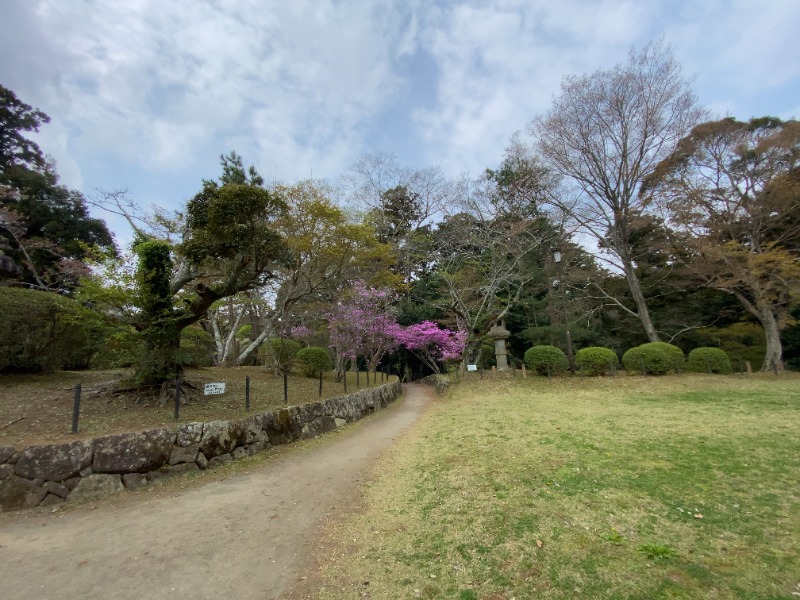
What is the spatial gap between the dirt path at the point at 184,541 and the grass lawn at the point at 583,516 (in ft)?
1.47

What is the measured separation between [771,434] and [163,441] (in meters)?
8.90

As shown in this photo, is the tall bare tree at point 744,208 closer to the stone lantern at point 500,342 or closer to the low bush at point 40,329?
the stone lantern at point 500,342

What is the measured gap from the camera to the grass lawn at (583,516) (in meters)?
2.55

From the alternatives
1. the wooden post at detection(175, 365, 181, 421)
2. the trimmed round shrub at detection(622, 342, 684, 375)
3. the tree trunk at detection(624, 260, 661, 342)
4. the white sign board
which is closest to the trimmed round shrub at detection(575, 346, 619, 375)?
the trimmed round shrub at detection(622, 342, 684, 375)

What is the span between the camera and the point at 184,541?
349cm

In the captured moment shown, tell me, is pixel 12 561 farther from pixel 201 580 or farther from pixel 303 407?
pixel 303 407

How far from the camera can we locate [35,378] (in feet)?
26.1

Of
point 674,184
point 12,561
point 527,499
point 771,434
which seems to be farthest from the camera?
point 674,184

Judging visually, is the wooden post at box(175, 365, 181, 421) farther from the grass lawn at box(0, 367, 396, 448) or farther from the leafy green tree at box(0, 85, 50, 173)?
the leafy green tree at box(0, 85, 50, 173)

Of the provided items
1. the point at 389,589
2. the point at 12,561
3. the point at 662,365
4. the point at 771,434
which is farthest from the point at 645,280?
the point at 12,561

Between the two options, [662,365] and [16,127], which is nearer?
[662,365]

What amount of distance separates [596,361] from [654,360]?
6.47 feet

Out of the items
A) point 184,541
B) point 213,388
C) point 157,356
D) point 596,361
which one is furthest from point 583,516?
point 596,361

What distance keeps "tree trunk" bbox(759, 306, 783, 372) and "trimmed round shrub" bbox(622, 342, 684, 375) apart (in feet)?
13.0
